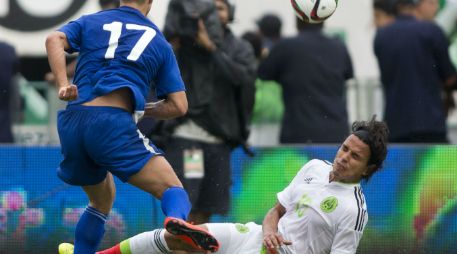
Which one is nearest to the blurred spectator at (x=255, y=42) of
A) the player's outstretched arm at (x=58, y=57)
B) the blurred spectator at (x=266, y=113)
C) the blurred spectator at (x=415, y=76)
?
the blurred spectator at (x=266, y=113)

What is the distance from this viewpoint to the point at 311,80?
10914mm

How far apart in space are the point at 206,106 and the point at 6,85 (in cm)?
224

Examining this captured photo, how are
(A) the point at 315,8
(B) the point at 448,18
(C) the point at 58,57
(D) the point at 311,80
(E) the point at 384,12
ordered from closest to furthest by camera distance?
(C) the point at 58,57 → (A) the point at 315,8 → (D) the point at 311,80 → (E) the point at 384,12 → (B) the point at 448,18

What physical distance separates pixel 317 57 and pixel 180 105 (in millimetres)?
3227

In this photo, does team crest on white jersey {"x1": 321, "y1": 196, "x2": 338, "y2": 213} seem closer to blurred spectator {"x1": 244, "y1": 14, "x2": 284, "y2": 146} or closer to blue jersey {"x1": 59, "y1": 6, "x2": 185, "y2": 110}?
blue jersey {"x1": 59, "y1": 6, "x2": 185, "y2": 110}

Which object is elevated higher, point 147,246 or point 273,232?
point 273,232

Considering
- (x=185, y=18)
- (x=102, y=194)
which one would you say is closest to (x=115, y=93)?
(x=102, y=194)

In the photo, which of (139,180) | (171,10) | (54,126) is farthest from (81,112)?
(54,126)

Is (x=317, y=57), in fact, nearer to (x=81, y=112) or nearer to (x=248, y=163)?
(x=248, y=163)

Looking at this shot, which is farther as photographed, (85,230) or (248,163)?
(248,163)

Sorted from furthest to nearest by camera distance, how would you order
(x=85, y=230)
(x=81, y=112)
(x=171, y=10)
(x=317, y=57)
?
1. (x=317, y=57)
2. (x=171, y=10)
3. (x=85, y=230)
4. (x=81, y=112)

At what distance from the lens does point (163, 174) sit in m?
7.69

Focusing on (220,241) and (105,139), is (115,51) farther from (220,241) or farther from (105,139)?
(220,241)

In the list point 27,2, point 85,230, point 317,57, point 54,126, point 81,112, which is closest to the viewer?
point 81,112
